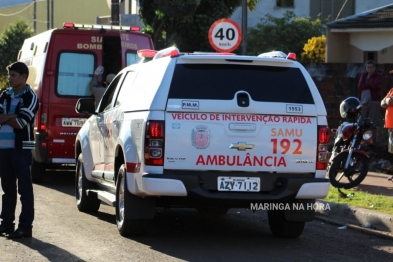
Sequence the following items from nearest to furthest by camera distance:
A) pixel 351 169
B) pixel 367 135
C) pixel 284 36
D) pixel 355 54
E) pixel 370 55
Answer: pixel 351 169 → pixel 367 135 → pixel 370 55 → pixel 355 54 → pixel 284 36

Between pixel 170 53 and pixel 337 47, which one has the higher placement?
pixel 337 47

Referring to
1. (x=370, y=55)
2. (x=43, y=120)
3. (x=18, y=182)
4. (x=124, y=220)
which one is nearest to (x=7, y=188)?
(x=18, y=182)

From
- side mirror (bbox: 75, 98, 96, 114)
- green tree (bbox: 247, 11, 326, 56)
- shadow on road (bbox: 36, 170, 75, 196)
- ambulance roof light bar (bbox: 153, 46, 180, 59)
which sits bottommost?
shadow on road (bbox: 36, 170, 75, 196)

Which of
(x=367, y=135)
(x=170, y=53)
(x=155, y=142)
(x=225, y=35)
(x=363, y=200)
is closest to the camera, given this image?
(x=155, y=142)

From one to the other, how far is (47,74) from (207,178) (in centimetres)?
652

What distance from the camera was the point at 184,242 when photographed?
9.16m

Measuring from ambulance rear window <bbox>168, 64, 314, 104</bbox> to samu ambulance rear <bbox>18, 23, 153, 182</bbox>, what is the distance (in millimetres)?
5967

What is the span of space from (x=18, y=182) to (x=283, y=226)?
2796 mm

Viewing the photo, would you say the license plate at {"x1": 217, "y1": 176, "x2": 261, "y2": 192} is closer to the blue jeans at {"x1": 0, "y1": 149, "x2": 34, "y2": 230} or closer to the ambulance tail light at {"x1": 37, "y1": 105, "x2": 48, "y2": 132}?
the blue jeans at {"x1": 0, "y1": 149, "x2": 34, "y2": 230}

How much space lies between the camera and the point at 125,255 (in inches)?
323

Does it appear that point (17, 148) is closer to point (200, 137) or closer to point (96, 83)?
point (200, 137)

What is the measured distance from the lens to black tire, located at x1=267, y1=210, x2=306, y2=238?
9477 millimetres

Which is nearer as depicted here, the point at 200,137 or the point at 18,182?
the point at 200,137

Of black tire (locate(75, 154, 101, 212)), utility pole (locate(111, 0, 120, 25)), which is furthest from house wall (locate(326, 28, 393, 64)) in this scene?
black tire (locate(75, 154, 101, 212))
